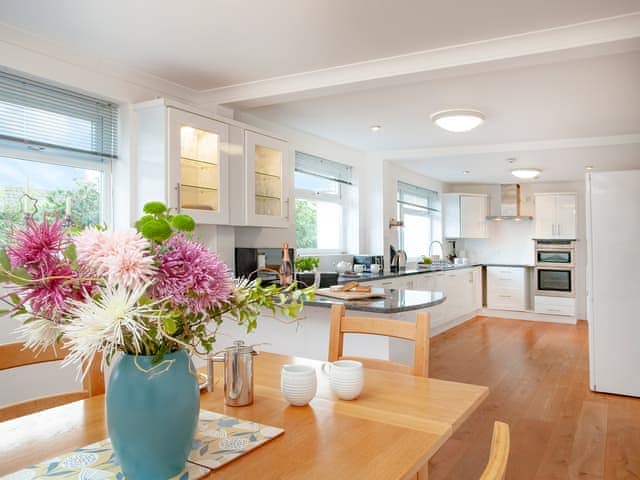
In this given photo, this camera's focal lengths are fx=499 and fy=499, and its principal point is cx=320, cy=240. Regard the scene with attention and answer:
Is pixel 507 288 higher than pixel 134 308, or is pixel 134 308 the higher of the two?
pixel 134 308

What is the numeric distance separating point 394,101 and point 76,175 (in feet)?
8.01

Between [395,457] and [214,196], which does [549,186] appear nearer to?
[214,196]

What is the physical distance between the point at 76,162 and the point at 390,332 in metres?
2.42

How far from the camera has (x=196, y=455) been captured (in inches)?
40.3

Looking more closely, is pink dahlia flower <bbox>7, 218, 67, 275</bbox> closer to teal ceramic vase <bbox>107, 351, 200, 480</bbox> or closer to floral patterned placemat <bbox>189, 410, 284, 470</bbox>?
teal ceramic vase <bbox>107, 351, 200, 480</bbox>

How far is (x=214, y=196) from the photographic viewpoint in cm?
Answer: 355

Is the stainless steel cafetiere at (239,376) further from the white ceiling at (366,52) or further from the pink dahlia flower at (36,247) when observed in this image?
the white ceiling at (366,52)

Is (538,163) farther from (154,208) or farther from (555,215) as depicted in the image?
(154,208)

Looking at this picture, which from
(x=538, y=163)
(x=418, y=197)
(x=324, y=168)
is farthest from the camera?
(x=418, y=197)

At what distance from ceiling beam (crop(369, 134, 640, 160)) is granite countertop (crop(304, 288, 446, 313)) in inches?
123

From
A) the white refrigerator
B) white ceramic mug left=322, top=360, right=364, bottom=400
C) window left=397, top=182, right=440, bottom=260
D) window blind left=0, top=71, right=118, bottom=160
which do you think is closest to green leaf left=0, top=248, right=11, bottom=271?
white ceramic mug left=322, top=360, right=364, bottom=400

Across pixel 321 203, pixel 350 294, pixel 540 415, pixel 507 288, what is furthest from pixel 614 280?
pixel 507 288

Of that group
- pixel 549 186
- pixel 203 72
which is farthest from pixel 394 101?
pixel 549 186

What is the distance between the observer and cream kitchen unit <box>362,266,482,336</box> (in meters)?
5.87
